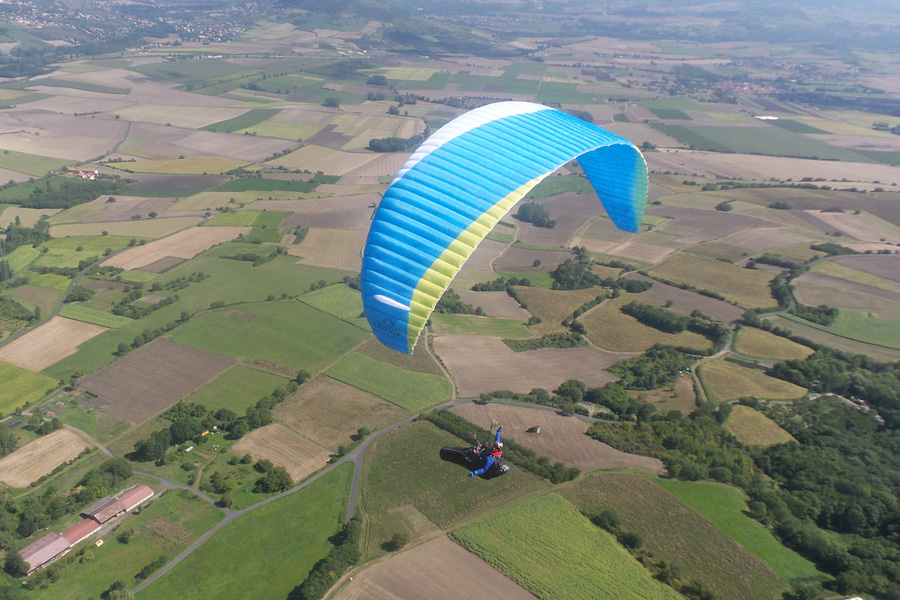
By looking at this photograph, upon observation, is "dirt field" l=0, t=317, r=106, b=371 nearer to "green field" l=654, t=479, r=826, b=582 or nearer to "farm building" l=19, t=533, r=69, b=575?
"farm building" l=19, t=533, r=69, b=575

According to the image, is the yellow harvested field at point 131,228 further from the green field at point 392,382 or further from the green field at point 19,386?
the green field at point 392,382

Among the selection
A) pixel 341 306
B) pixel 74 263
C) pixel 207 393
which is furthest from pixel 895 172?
pixel 74 263

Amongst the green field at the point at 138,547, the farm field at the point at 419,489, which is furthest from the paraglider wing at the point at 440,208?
the green field at the point at 138,547

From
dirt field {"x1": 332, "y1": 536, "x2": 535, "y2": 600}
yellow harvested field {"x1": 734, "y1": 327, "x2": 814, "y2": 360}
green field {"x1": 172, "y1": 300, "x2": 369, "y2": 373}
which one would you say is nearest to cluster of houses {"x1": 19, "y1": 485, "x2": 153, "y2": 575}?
dirt field {"x1": 332, "y1": 536, "x2": 535, "y2": 600}

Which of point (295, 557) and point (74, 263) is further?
point (74, 263)

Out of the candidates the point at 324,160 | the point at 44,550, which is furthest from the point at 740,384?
the point at 324,160

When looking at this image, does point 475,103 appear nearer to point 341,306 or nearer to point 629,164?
point 341,306
